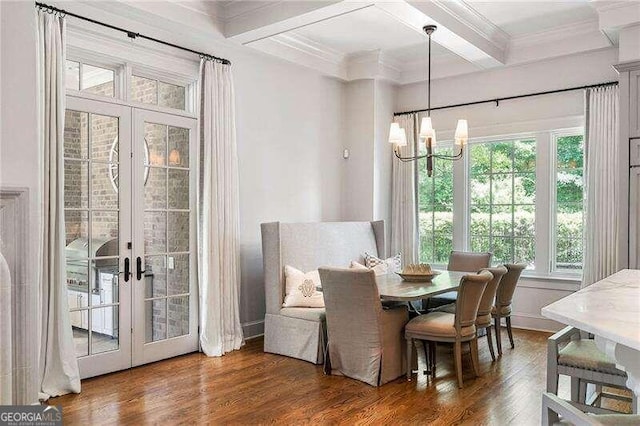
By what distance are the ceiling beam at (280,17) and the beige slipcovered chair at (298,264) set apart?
1.81 meters

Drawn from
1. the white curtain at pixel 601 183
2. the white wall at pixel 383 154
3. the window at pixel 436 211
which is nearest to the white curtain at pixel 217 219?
the white wall at pixel 383 154

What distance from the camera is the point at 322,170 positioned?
6.36 metres

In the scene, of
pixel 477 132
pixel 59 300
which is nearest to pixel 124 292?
pixel 59 300

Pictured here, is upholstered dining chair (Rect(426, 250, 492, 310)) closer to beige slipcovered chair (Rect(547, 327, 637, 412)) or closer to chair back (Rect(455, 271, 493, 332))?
chair back (Rect(455, 271, 493, 332))

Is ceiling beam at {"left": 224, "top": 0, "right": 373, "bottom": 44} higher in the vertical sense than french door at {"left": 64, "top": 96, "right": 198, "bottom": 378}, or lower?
higher

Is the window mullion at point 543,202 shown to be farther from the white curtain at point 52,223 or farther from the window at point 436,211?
the white curtain at point 52,223

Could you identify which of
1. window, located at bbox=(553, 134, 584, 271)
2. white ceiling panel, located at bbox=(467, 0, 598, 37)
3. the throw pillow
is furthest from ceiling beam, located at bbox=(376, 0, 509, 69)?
the throw pillow

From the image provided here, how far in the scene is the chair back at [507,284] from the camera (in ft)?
15.7

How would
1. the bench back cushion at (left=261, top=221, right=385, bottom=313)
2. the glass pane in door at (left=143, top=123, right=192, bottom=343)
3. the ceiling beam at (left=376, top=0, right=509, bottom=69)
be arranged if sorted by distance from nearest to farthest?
1. the ceiling beam at (left=376, top=0, right=509, bottom=69)
2. the glass pane in door at (left=143, top=123, right=192, bottom=343)
3. the bench back cushion at (left=261, top=221, right=385, bottom=313)

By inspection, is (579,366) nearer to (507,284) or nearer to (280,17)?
(507,284)

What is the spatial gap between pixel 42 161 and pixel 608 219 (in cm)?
514

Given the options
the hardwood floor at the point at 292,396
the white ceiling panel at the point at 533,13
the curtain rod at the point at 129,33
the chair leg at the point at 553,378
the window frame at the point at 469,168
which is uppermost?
the white ceiling panel at the point at 533,13

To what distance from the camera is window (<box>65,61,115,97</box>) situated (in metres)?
4.05

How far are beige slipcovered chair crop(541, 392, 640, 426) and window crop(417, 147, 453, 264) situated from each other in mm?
4989
